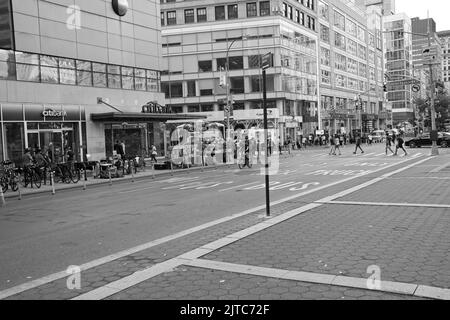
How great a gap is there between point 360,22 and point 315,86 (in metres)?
34.4

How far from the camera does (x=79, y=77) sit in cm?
3159

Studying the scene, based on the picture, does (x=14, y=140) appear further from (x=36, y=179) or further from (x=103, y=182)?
(x=103, y=182)

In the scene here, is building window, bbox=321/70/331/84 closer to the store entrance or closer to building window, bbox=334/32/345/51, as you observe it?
building window, bbox=334/32/345/51

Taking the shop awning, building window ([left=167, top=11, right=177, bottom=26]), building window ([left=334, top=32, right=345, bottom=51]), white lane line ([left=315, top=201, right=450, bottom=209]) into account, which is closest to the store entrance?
the shop awning

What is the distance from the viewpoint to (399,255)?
664 cm

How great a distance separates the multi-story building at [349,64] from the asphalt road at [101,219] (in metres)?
60.8

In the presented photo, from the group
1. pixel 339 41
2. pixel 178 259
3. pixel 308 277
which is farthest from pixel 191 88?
pixel 308 277

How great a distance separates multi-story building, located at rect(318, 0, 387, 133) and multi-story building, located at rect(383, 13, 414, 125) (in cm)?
2664

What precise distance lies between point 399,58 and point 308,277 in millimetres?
152690

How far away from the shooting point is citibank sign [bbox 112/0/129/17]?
3397cm

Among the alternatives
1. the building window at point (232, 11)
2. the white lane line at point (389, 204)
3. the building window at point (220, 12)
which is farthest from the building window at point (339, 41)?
the white lane line at point (389, 204)

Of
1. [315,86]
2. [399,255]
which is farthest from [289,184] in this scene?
[315,86]

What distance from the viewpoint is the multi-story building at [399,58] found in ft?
469
